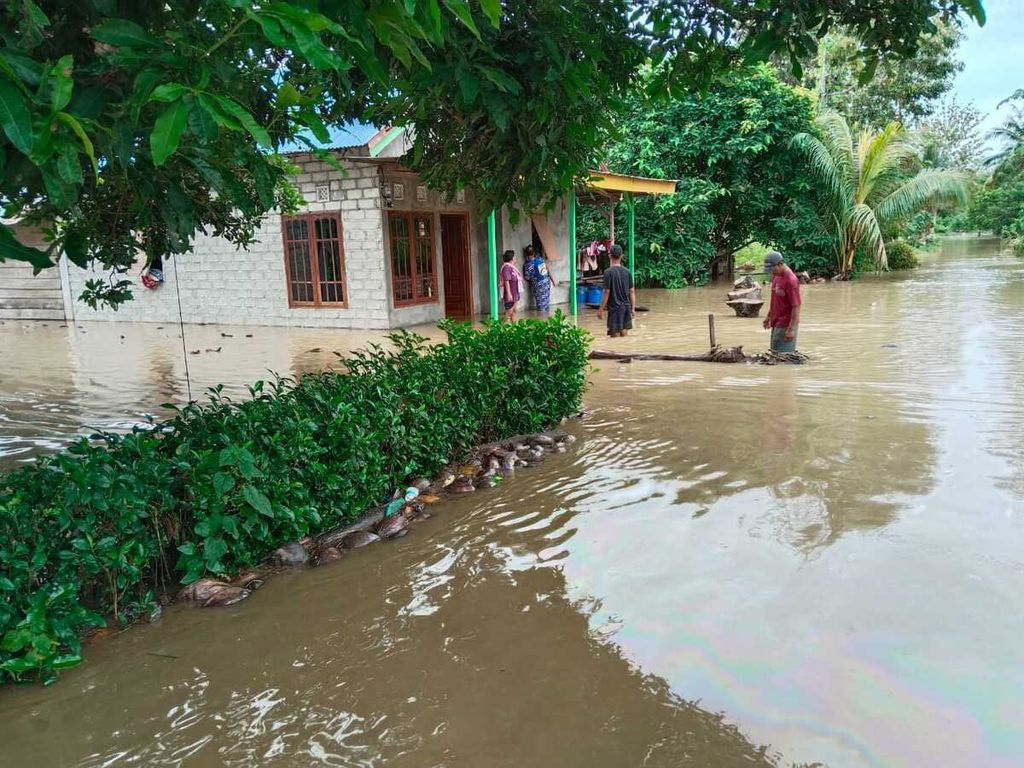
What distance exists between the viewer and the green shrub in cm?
3161

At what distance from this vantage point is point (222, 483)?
13.3 feet

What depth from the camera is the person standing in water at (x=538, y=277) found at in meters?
18.3

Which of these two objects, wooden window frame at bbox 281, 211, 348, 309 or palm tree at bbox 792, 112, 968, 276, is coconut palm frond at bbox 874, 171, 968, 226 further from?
wooden window frame at bbox 281, 211, 348, 309

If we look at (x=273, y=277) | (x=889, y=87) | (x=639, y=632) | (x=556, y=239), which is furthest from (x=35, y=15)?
(x=889, y=87)

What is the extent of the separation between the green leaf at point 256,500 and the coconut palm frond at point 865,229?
2462 cm

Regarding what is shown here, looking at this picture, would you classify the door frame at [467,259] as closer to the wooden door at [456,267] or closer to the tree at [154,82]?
the wooden door at [456,267]

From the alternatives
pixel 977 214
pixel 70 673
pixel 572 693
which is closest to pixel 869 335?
pixel 572 693

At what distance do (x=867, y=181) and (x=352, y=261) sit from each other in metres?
17.7

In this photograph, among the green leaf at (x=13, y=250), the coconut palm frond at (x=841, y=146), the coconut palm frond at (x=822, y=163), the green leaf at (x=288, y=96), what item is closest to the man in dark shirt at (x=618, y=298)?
the green leaf at (x=288, y=96)

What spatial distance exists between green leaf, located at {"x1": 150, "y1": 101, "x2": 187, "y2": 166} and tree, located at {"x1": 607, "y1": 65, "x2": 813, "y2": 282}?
23.2 meters

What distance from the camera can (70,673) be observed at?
349 centimetres

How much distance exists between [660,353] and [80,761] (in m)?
10.2

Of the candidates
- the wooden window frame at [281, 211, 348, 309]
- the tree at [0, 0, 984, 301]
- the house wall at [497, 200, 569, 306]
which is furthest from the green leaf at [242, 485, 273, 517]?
the house wall at [497, 200, 569, 306]

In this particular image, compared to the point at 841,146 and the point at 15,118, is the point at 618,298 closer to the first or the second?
the point at 15,118
